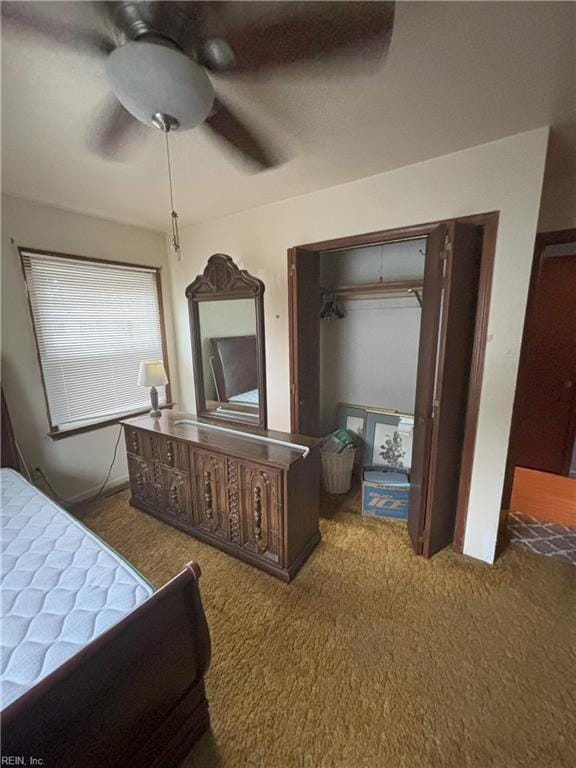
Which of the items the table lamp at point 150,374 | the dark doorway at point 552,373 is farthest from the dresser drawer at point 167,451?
the dark doorway at point 552,373

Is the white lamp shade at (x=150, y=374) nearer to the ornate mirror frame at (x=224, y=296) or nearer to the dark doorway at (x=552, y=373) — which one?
the ornate mirror frame at (x=224, y=296)

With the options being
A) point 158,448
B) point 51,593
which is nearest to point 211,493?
point 158,448

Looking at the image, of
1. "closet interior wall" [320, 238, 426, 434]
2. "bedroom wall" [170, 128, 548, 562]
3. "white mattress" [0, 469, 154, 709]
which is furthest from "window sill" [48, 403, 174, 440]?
"closet interior wall" [320, 238, 426, 434]

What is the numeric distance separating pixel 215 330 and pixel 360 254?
1424mm

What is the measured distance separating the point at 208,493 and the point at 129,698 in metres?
1.18

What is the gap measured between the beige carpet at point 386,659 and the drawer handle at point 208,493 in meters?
0.27

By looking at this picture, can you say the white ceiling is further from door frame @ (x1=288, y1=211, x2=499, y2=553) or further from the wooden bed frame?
the wooden bed frame

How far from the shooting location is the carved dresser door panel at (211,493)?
2.00m

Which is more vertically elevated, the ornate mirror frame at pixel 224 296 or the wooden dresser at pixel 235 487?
the ornate mirror frame at pixel 224 296

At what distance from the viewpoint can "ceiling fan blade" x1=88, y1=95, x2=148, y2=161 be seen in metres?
1.20

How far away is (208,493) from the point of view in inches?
82.0

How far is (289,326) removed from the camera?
245 cm

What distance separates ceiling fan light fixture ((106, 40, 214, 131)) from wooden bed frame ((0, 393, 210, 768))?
5.02 feet

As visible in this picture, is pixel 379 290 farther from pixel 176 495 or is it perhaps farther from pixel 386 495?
pixel 176 495
